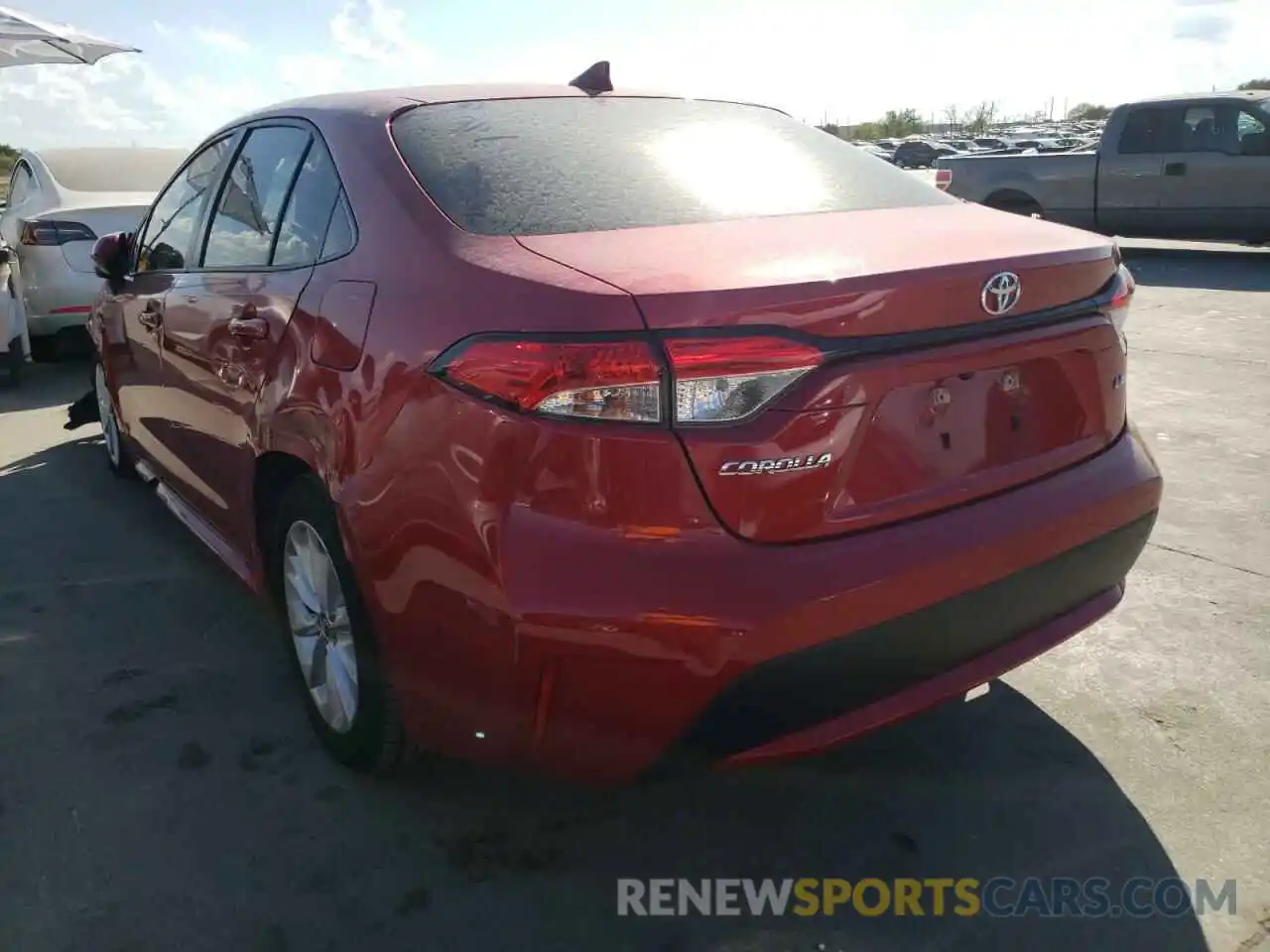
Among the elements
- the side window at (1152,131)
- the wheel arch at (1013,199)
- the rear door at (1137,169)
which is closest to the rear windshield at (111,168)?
the wheel arch at (1013,199)

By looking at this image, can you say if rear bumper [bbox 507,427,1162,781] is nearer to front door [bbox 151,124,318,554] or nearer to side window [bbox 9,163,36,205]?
front door [bbox 151,124,318,554]

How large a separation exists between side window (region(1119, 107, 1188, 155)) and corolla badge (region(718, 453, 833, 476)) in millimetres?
11475

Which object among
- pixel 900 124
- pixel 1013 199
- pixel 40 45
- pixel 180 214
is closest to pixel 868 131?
pixel 900 124

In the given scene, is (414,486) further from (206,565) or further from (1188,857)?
(206,565)

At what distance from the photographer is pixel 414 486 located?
A: 211cm

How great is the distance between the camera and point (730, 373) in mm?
1851

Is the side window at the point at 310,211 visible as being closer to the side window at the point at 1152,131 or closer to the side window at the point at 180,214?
the side window at the point at 180,214

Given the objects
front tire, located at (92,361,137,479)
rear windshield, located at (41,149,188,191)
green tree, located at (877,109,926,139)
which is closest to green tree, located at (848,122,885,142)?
green tree, located at (877,109,926,139)

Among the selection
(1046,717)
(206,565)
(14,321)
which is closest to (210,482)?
(206,565)

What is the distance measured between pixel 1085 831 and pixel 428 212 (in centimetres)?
198

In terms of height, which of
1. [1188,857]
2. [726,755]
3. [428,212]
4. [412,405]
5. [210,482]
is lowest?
[1188,857]

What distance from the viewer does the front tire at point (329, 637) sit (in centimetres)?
243

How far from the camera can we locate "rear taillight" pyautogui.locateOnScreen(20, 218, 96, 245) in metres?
7.36

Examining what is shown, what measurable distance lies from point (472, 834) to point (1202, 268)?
11500mm
